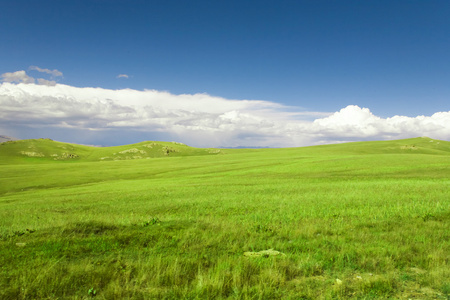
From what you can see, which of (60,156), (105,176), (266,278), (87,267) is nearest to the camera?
(266,278)

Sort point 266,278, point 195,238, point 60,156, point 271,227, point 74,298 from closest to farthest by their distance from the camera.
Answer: point 74,298 → point 266,278 → point 195,238 → point 271,227 → point 60,156

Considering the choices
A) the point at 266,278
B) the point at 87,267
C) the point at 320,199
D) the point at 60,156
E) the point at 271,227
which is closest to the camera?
the point at 266,278

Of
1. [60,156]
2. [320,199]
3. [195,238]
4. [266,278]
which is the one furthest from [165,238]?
[60,156]

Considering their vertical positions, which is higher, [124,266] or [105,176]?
[124,266]

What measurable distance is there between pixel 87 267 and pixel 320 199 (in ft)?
56.4

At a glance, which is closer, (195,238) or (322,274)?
(322,274)

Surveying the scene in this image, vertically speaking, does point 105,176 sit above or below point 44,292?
below

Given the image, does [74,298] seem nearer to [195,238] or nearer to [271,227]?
[195,238]

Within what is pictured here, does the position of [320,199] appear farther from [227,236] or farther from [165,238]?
[165,238]

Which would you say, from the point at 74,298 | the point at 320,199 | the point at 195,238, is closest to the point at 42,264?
the point at 74,298

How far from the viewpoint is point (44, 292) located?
624cm

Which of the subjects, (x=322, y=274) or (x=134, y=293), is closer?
(x=134, y=293)

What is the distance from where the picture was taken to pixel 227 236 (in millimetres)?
10883

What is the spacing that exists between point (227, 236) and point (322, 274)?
14.4ft
